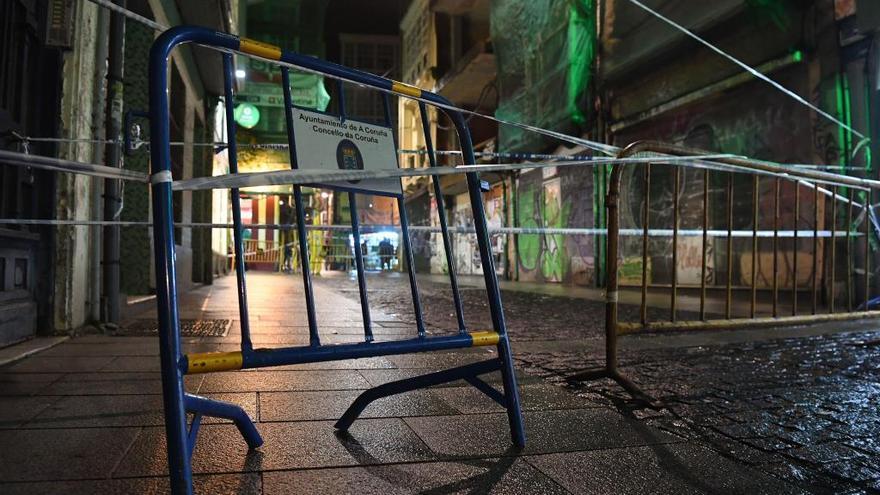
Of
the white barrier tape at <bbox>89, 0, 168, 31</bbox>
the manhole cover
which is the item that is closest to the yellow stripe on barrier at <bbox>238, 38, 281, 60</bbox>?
the white barrier tape at <bbox>89, 0, 168, 31</bbox>

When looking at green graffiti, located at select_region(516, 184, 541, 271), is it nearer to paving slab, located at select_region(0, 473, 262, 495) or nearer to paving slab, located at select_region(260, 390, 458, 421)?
paving slab, located at select_region(260, 390, 458, 421)

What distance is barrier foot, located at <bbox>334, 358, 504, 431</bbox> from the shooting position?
7.32ft

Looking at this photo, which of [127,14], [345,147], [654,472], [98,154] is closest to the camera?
[654,472]

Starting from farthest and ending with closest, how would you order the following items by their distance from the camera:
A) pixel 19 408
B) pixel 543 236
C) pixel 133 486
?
pixel 543 236 < pixel 19 408 < pixel 133 486

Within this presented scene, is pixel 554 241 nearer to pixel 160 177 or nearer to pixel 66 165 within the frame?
pixel 66 165

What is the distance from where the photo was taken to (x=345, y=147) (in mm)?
2107

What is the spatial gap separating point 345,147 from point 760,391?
2.55 m

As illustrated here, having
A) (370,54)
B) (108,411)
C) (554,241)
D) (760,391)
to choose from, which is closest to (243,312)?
(108,411)

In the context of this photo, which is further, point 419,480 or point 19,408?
point 19,408

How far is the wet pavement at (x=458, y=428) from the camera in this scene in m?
1.85

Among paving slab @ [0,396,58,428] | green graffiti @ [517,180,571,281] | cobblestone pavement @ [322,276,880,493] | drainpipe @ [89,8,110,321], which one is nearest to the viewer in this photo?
cobblestone pavement @ [322,276,880,493]

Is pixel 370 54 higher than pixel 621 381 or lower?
higher

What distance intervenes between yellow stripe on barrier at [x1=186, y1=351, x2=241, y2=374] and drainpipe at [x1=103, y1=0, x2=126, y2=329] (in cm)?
374

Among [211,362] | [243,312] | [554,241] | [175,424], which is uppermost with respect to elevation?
[554,241]
